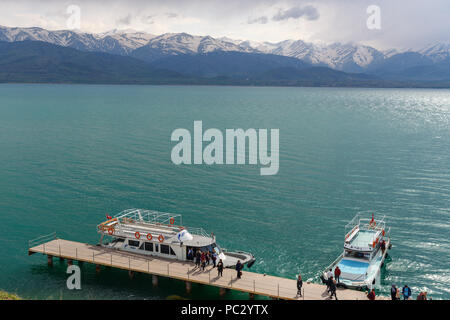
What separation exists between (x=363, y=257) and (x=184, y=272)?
20.9 m

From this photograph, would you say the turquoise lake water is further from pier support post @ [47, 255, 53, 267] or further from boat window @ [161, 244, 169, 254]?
boat window @ [161, 244, 169, 254]

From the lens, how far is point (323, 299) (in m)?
38.3

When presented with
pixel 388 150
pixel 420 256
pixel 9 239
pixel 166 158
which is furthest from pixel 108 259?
pixel 388 150

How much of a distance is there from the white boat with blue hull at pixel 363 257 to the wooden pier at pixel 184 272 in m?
2.85

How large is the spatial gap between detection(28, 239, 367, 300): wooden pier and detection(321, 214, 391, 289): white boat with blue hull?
2.85 meters

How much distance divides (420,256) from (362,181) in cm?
3046

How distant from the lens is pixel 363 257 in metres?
48.3

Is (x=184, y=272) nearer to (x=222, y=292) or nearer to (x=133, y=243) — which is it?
(x=222, y=292)

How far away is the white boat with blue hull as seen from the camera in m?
43.4

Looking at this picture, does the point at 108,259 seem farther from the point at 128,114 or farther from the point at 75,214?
the point at 128,114

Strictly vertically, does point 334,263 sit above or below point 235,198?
below

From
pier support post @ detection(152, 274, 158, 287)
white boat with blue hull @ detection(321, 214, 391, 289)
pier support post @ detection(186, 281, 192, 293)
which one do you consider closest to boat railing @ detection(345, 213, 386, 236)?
white boat with blue hull @ detection(321, 214, 391, 289)

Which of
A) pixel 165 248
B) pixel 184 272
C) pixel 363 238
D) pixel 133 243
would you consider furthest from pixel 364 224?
pixel 133 243

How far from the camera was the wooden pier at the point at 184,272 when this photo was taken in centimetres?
3966
